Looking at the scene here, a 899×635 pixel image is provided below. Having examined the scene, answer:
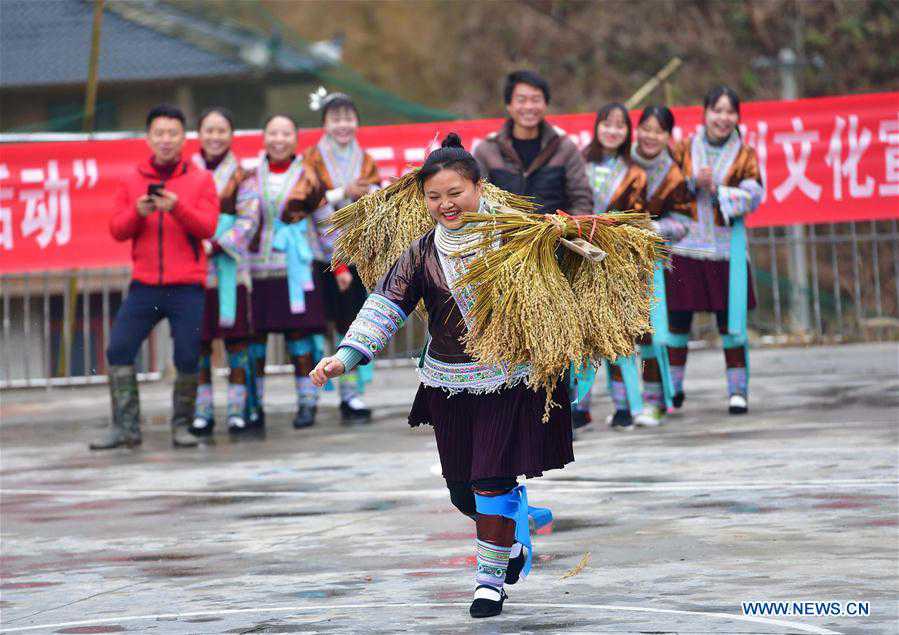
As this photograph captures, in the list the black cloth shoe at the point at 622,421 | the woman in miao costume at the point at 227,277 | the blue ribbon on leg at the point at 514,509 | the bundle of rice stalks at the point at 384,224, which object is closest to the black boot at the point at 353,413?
the woman in miao costume at the point at 227,277

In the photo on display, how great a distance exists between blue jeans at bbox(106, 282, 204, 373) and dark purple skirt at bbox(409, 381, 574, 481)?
4686 mm

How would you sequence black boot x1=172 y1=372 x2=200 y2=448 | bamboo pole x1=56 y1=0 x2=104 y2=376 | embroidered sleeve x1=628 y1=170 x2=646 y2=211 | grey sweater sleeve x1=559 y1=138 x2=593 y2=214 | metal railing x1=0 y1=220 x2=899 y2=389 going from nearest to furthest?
1. grey sweater sleeve x1=559 y1=138 x2=593 y2=214
2. embroidered sleeve x1=628 y1=170 x2=646 y2=211
3. black boot x1=172 y1=372 x2=200 y2=448
4. bamboo pole x1=56 y1=0 x2=104 y2=376
5. metal railing x1=0 y1=220 x2=899 y2=389

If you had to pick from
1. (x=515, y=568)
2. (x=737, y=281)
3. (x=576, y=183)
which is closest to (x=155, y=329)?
(x=737, y=281)

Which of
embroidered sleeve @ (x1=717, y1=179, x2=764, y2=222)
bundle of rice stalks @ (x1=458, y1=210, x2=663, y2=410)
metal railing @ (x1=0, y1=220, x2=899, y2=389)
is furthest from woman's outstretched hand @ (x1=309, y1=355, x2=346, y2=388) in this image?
metal railing @ (x1=0, y1=220, x2=899, y2=389)

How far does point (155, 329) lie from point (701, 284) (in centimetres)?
882

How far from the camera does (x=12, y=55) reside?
93.8 feet

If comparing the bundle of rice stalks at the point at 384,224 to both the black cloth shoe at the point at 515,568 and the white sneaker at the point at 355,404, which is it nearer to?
the black cloth shoe at the point at 515,568

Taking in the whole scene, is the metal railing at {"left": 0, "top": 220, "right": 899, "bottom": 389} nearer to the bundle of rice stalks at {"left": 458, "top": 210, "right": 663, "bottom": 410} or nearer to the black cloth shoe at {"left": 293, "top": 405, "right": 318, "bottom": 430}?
the black cloth shoe at {"left": 293, "top": 405, "right": 318, "bottom": 430}

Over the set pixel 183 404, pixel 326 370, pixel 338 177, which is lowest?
pixel 183 404

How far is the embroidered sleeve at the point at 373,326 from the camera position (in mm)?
5613

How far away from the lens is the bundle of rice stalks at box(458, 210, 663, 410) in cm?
538

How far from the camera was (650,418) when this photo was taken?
1035cm

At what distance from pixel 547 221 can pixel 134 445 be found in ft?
18.8

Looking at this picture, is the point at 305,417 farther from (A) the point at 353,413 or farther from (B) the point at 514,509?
(B) the point at 514,509
